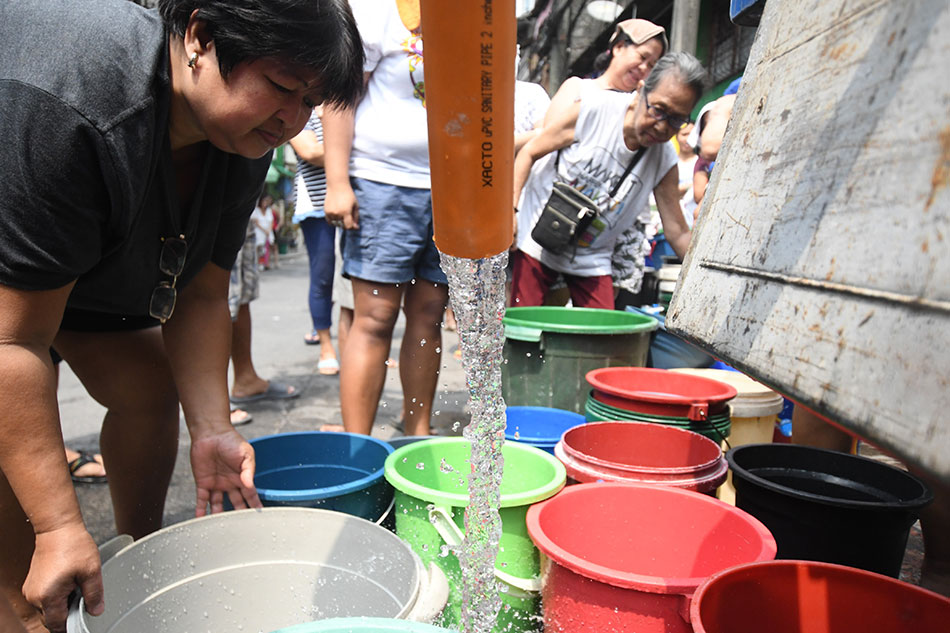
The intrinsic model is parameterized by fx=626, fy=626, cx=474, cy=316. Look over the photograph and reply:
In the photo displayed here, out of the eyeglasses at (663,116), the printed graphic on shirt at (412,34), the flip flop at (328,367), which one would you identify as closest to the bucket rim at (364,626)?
the printed graphic on shirt at (412,34)

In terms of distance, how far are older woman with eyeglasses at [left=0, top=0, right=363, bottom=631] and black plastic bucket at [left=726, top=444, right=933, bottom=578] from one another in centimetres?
100

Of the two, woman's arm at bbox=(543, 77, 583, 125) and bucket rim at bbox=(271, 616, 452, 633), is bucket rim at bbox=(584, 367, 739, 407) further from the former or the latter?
woman's arm at bbox=(543, 77, 583, 125)

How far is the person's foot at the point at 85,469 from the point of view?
2.20 m

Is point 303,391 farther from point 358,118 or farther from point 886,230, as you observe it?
point 886,230

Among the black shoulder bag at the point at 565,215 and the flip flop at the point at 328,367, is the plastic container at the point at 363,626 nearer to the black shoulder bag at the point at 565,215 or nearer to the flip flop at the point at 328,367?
the black shoulder bag at the point at 565,215

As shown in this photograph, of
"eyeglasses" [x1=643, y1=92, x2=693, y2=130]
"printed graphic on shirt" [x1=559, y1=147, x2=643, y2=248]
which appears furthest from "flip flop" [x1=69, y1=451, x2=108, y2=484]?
"eyeglasses" [x1=643, y1=92, x2=693, y2=130]

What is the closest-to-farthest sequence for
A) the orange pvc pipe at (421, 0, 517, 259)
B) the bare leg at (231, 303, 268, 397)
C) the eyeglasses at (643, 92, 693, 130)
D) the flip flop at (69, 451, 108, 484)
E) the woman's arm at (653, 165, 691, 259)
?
the orange pvc pipe at (421, 0, 517, 259) → the flip flop at (69, 451, 108, 484) → the eyeglasses at (643, 92, 693, 130) → the woman's arm at (653, 165, 691, 259) → the bare leg at (231, 303, 268, 397)

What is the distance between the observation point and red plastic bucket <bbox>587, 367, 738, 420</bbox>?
1604 mm

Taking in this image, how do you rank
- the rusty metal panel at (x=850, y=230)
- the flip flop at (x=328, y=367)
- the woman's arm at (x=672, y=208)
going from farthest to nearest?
the flip flop at (x=328, y=367), the woman's arm at (x=672, y=208), the rusty metal panel at (x=850, y=230)

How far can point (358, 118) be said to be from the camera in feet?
6.44

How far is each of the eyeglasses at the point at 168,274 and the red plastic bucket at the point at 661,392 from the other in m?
1.07

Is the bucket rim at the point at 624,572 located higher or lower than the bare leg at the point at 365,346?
lower

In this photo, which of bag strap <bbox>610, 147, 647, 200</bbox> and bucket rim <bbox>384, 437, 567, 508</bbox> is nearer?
bucket rim <bbox>384, 437, 567, 508</bbox>

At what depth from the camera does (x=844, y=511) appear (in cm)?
106
